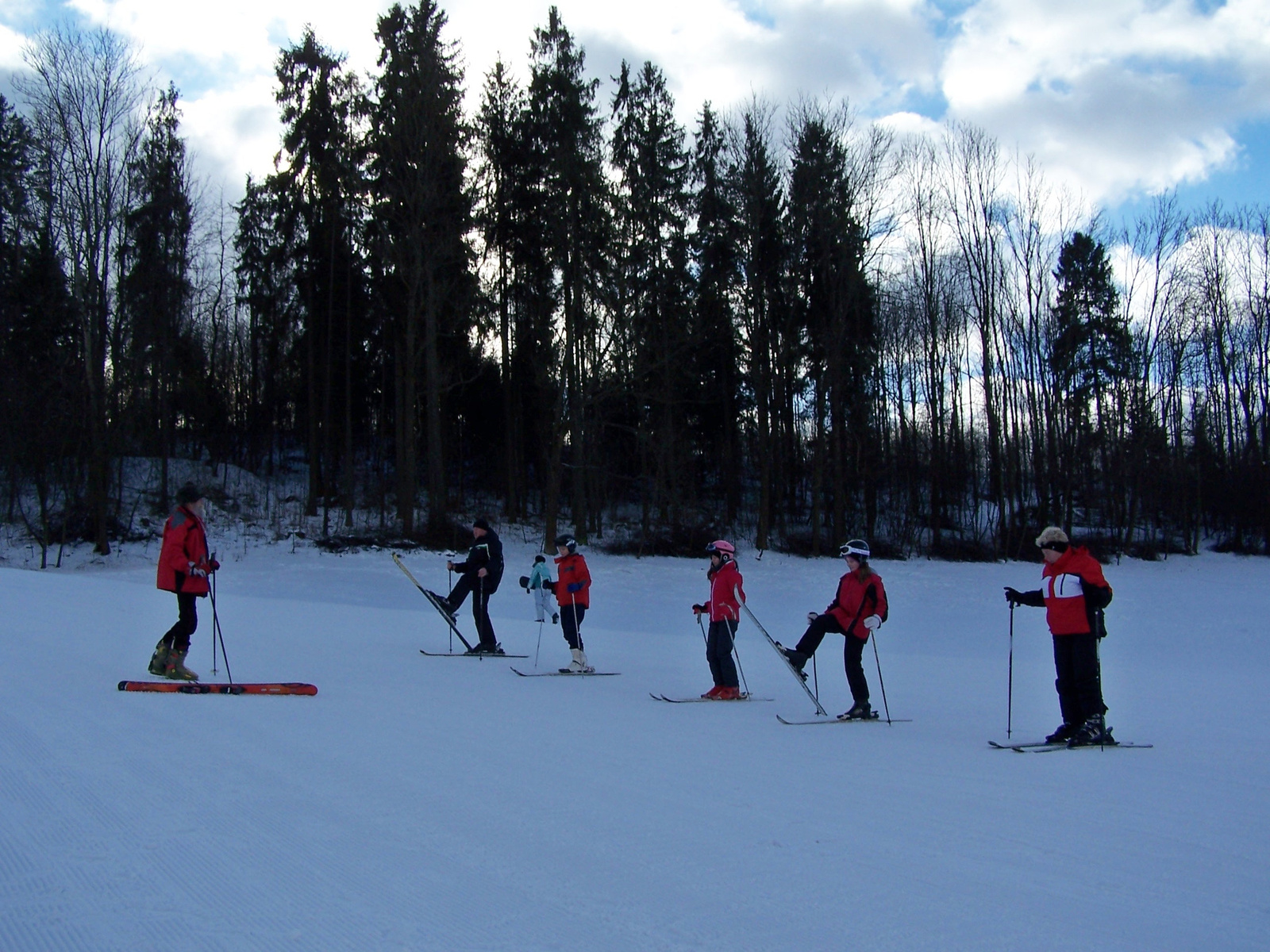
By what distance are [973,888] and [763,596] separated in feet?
64.8

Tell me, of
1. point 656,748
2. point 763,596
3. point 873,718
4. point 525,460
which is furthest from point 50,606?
point 525,460

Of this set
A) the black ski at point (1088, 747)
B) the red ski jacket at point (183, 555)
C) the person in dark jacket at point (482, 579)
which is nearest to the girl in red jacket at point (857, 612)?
the black ski at point (1088, 747)

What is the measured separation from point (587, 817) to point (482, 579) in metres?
7.70

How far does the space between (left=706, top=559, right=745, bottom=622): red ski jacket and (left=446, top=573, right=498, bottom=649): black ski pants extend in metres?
3.79

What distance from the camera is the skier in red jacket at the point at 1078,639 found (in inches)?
278

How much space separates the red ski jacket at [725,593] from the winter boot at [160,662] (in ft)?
17.3

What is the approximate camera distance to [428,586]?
21938mm

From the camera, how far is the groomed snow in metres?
3.18

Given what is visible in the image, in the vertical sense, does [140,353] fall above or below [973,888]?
above

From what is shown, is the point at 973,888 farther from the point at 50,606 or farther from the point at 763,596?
the point at 763,596

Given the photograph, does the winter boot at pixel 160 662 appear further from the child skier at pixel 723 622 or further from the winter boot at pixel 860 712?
the winter boot at pixel 860 712

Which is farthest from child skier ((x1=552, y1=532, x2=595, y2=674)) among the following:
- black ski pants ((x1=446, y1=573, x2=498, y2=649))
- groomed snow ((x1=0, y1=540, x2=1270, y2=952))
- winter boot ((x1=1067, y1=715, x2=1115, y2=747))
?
winter boot ((x1=1067, y1=715, x2=1115, y2=747))

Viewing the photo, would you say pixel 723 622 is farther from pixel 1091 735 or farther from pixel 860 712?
pixel 1091 735

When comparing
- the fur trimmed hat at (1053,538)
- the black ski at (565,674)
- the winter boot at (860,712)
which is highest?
the fur trimmed hat at (1053,538)
